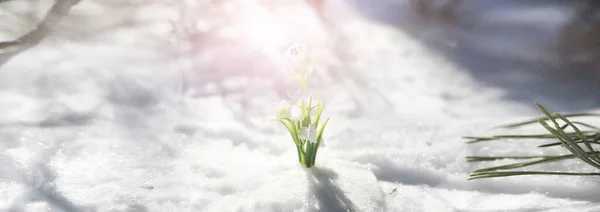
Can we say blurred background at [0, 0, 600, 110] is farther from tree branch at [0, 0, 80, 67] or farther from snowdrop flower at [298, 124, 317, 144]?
snowdrop flower at [298, 124, 317, 144]

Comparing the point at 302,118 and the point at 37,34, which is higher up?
the point at 37,34

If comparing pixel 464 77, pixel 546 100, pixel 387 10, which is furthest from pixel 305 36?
pixel 546 100

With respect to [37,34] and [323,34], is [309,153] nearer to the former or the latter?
[323,34]

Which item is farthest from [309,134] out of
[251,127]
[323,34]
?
[323,34]

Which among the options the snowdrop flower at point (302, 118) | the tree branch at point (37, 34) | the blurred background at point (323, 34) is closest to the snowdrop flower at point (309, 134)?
the snowdrop flower at point (302, 118)

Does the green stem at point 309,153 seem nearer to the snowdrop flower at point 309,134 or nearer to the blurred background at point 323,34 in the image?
the snowdrop flower at point 309,134

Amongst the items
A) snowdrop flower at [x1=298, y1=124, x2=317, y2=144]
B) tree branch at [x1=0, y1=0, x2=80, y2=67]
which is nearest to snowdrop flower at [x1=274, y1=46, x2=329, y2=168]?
snowdrop flower at [x1=298, y1=124, x2=317, y2=144]

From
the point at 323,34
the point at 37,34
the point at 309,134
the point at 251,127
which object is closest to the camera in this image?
the point at 309,134
